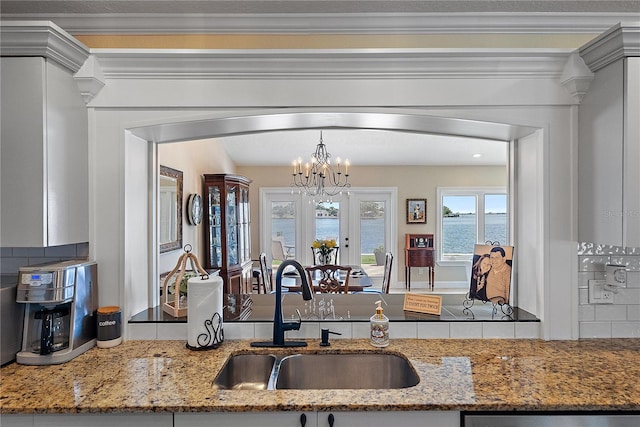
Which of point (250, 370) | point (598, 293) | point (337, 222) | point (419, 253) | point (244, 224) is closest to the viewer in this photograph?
point (250, 370)

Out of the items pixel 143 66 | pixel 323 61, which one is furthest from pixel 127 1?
pixel 323 61

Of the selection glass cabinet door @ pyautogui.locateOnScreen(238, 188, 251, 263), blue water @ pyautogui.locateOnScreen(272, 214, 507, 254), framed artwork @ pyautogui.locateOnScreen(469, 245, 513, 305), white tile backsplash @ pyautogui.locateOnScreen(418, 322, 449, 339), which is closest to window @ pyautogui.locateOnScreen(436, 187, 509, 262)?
blue water @ pyautogui.locateOnScreen(272, 214, 507, 254)

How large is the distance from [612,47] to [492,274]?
1.06 m

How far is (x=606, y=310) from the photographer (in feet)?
5.70

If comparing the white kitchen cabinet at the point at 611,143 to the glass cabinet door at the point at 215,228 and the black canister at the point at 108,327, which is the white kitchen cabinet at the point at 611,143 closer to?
the black canister at the point at 108,327

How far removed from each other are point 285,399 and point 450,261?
20.8 feet

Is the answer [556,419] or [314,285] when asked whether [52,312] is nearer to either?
[556,419]

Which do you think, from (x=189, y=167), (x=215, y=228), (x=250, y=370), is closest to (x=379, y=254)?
(x=215, y=228)

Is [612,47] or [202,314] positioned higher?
[612,47]

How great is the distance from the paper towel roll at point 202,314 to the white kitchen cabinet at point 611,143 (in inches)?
64.9

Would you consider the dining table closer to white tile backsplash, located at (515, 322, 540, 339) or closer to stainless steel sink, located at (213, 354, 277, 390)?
stainless steel sink, located at (213, 354, 277, 390)

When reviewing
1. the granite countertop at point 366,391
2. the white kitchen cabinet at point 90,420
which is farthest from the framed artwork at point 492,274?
the white kitchen cabinet at point 90,420

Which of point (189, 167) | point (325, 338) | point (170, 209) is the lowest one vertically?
point (325, 338)

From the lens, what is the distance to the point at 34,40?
143 centimetres
